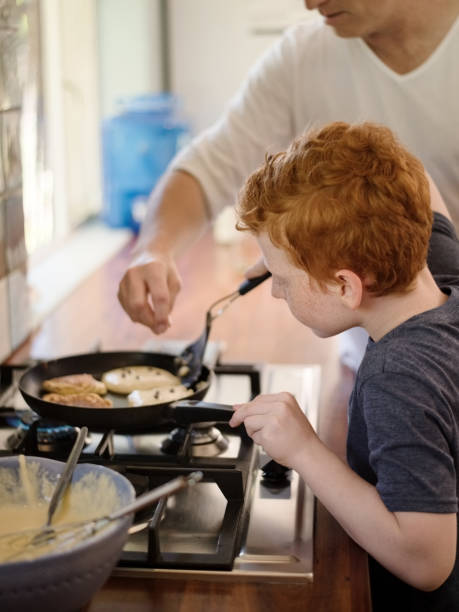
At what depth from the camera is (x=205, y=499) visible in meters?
1.12

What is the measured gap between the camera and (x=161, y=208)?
66.9 inches

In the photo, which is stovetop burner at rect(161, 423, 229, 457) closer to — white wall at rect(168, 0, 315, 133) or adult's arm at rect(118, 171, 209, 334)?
adult's arm at rect(118, 171, 209, 334)

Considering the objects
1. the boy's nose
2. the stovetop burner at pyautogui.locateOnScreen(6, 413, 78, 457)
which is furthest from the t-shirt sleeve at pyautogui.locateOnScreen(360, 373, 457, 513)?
the boy's nose

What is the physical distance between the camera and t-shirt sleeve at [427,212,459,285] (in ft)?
4.09

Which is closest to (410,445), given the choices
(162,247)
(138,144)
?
(162,247)

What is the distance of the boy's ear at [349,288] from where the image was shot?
0.99 m

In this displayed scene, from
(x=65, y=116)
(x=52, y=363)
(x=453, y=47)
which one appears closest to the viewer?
(x=52, y=363)

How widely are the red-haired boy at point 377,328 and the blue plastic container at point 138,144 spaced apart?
270cm

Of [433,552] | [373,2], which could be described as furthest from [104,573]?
[373,2]

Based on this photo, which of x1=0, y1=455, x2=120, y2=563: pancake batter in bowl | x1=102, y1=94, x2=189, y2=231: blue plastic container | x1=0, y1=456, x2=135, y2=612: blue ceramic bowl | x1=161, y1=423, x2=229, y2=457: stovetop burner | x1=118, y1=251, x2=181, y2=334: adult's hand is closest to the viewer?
x1=0, y1=456, x2=135, y2=612: blue ceramic bowl

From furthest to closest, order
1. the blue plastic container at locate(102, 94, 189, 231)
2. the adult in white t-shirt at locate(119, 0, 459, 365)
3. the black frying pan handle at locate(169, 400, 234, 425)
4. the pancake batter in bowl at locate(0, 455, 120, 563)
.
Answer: the blue plastic container at locate(102, 94, 189, 231) < the adult in white t-shirt at locate(119, 0, 459, 365) < the black frying pan handle at locate(169, 400, 234, 425) < the pancake batter in bowl at locate(0, 455, 120, 563)

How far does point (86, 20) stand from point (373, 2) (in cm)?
261

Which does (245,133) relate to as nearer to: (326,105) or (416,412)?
(326,105)

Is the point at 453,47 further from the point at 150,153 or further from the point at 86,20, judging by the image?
the point at 86,20
